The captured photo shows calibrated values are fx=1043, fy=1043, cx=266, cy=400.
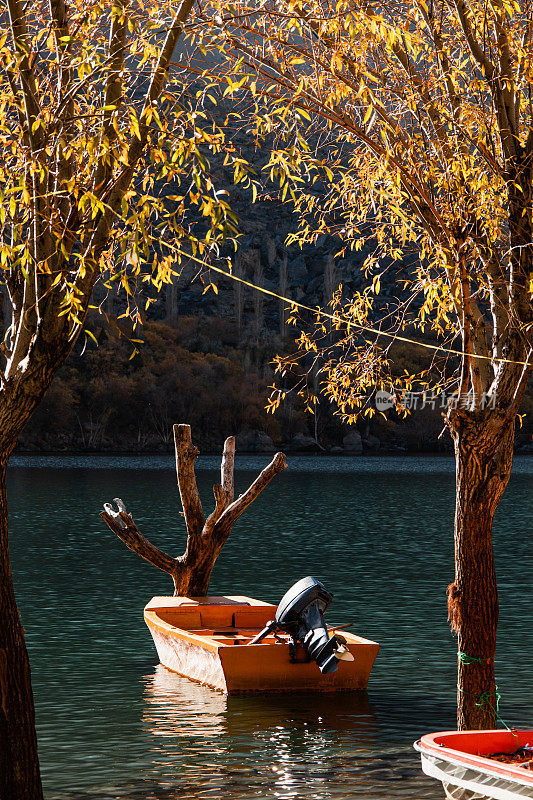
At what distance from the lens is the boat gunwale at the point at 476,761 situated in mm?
6566

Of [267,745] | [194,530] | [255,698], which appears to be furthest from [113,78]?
[194,530]

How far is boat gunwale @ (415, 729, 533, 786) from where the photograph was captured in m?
6.57

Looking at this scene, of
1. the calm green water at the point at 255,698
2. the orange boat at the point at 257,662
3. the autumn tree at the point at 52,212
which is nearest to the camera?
the autumn tree at the point at 52,212

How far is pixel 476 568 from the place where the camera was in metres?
8.19

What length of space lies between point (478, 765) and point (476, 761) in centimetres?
3

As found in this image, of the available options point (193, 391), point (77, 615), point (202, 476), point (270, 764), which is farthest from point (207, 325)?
point (270, 764)

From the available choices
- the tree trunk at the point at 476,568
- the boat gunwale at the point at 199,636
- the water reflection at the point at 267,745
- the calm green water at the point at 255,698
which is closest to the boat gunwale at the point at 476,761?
the tree trunk at the point at 476,568

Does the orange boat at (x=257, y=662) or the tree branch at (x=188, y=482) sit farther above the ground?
the tree branch at (x=188, y=482)

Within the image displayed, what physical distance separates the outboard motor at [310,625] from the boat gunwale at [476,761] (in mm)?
5962

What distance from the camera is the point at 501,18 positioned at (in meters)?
7.73

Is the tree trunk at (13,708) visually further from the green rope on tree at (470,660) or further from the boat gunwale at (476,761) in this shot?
the green rope on tree at (470,660)

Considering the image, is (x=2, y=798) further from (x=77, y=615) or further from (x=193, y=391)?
(x=193, y=391)

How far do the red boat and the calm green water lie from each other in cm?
285

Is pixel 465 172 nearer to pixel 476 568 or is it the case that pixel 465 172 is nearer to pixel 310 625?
pixel 476 568
